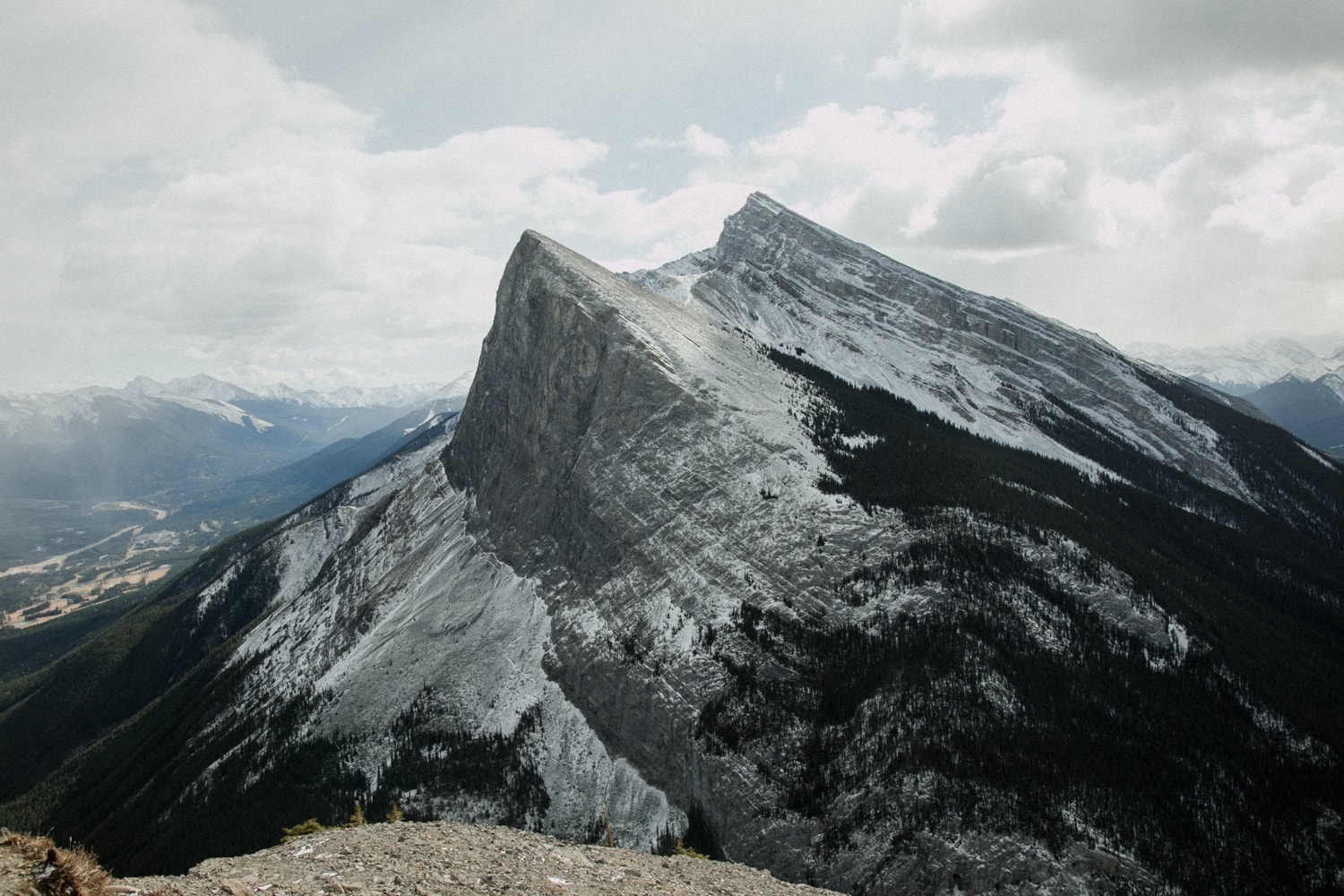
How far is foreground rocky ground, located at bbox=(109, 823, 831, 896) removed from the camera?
68.8 ft

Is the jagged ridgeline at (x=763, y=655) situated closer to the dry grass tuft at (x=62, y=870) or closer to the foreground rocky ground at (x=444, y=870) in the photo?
the foreground rocky ground at (x=444, y=870)

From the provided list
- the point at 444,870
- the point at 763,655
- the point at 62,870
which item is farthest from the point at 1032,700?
the point at 62,870

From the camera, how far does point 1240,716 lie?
63094mm

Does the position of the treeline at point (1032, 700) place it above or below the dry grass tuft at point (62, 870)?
below

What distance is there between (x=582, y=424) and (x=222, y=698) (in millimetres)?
86443

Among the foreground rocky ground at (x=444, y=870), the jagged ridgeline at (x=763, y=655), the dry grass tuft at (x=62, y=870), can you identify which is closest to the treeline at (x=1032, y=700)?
the jagged ridgeline at (x=763, y=655)

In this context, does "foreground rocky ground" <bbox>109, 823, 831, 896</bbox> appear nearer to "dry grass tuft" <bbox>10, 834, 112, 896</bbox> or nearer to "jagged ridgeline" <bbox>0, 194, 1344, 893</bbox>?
"dry grass tuft" <bbox>10, 834, 112, 896</bbox>

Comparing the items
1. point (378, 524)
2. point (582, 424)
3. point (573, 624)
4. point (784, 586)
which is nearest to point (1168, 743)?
point (784, 586)

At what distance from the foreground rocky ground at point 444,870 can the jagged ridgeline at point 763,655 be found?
28361mm

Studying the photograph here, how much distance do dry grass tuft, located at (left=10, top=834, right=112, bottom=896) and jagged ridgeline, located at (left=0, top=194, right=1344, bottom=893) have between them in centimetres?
5148

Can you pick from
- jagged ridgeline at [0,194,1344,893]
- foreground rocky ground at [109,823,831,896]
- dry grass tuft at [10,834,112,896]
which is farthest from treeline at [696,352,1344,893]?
dry grass tuft at [10,834,112,896]

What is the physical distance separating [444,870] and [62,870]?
12413 millimetres

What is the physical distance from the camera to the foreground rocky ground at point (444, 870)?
68.8 ft

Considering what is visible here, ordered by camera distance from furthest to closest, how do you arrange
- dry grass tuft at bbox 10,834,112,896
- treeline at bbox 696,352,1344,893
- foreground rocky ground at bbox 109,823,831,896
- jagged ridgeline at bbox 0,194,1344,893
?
jagged ridgeline at bbox 0,194,1344,893 → treeline at bbox 696,352,1344,893 → foreground rocky ground at bbox 109,823,831,896 → dry grass tuft at bbox 10,834,112,896
